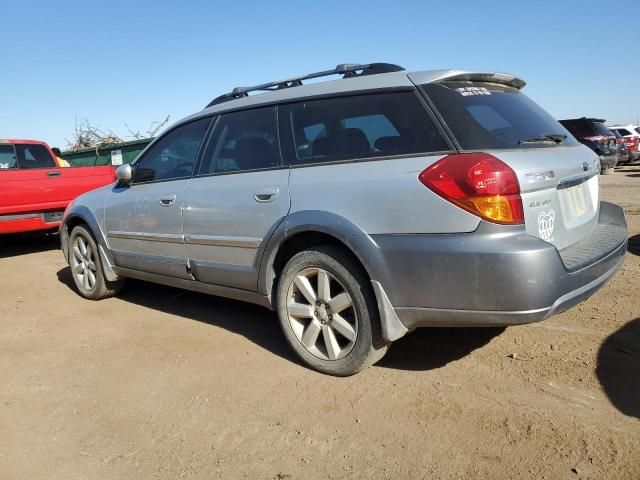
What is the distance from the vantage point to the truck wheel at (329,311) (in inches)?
121

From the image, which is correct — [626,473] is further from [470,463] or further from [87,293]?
[87,293]

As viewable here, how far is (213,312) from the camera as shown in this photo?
479 cm

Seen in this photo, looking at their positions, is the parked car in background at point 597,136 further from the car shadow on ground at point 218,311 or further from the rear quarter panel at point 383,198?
the rear quarter panel at point 383,198

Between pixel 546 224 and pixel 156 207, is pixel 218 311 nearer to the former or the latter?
pixel 156 207

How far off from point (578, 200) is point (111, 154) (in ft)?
36.0

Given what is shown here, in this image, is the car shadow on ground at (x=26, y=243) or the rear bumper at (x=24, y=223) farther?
the car shadow on ground at (x=26, y=243)

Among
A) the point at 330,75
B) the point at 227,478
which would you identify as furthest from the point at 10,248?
the point at 227,478

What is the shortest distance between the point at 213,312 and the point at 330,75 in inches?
91.1

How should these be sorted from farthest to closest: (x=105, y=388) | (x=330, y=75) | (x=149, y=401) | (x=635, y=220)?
(x=635, y=220) → (x=330, y=75) → (x=105, y=388) → (x=149, y=401)

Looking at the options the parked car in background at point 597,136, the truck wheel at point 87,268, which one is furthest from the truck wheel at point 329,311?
the parked car in background at point 597,136

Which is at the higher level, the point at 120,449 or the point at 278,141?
the point at 278,141

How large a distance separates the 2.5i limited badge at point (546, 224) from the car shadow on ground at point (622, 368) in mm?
923

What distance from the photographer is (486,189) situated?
2.61m

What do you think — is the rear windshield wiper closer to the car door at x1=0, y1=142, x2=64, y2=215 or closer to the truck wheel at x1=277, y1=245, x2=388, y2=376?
the truck wheel at x1=277, y1=245, x2=388, y2=376
